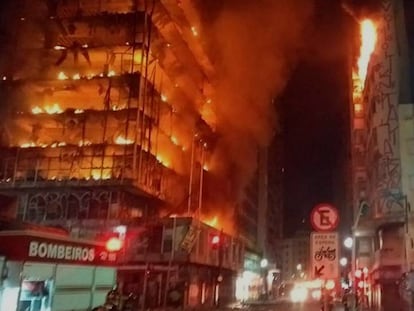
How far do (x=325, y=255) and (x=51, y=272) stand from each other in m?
9.81

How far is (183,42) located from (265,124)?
738 inches

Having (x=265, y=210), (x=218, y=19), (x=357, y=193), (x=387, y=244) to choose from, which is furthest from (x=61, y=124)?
(x=265, y=210)

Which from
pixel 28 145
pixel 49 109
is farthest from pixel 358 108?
pixel 28 145

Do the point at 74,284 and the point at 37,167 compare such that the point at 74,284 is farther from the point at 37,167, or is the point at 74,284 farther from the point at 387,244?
the point at 37,167

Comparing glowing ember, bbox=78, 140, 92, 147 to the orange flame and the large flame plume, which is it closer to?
the orange flame

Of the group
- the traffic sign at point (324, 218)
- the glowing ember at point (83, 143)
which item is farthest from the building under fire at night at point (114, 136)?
the traffic sign at point (324, 218)

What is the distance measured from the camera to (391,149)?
35812 mm

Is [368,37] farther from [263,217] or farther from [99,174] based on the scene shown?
[263,217]

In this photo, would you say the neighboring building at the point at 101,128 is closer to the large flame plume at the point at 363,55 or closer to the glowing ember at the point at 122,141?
the glowing ember at the point at 122,141

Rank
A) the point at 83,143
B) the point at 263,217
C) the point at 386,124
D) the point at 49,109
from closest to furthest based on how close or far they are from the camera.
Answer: the point at 386,124 → the point at 83,143 → the point at 49,109 → the point at 263,217

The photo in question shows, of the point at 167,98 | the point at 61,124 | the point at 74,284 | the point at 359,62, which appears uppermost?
the point at 359,62

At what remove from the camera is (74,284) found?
18.2m

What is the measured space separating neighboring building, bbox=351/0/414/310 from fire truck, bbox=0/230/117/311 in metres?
20.9

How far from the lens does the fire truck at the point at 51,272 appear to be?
49.1 ft
